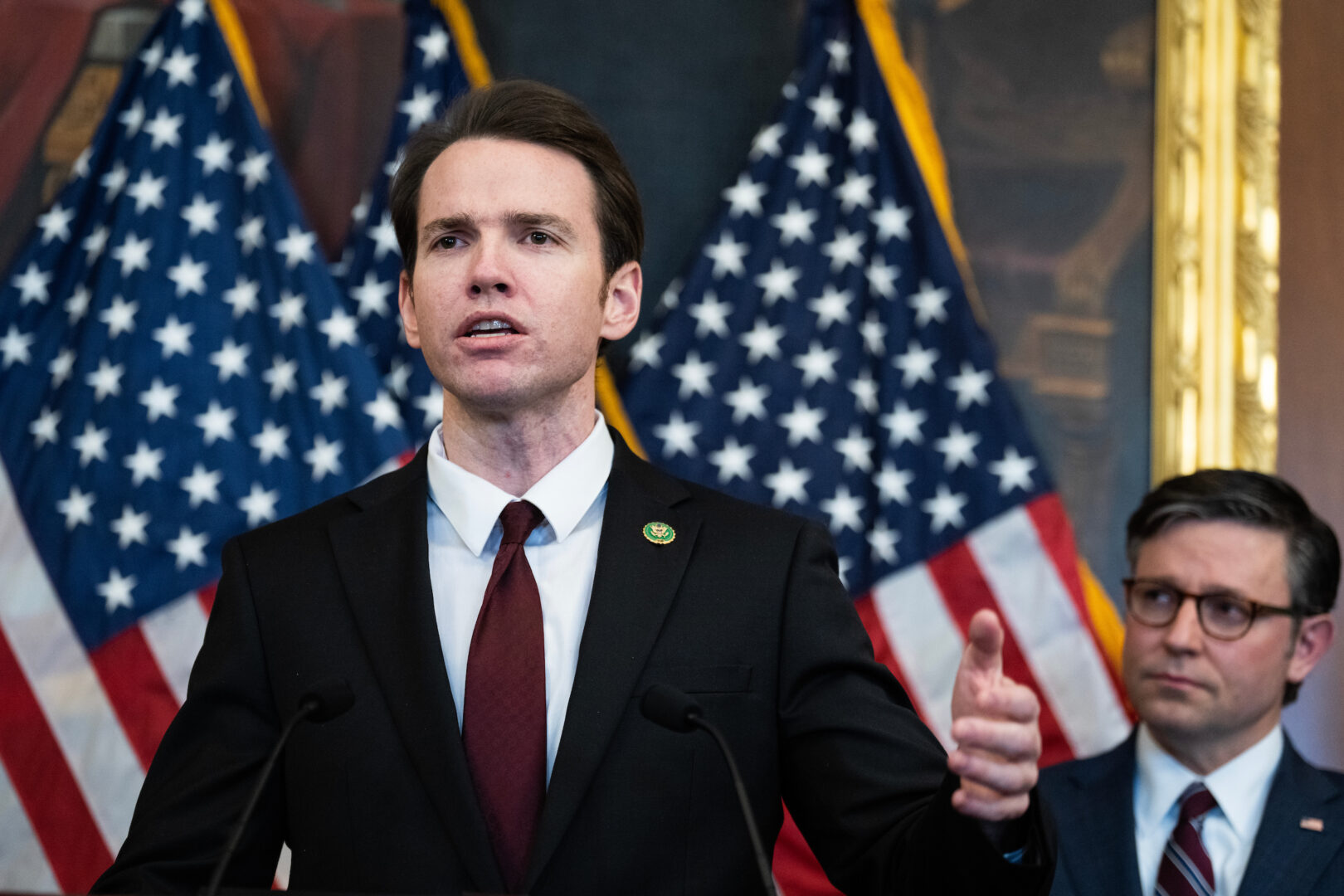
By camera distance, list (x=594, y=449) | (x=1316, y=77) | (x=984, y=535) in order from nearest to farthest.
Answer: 1. (x=594, y=449)
2. (x=984, y=535)
3. (x=1316, y=77)

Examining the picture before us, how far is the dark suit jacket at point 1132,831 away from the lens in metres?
2.65

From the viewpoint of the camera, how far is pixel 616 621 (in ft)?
5.49

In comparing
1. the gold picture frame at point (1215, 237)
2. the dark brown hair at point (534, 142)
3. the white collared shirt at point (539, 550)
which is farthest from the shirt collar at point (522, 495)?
the gold picture frame at point (1215, 237)

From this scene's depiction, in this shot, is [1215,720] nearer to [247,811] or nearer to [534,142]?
[534,142]

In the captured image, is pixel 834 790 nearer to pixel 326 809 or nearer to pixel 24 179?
pixel 326 809

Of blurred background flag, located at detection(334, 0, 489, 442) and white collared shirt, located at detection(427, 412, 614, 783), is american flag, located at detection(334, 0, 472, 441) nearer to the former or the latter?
blurred background flag, located at detection(334, 0, 489, 442)

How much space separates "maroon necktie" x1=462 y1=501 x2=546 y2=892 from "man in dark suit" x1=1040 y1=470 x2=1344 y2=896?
1505 millimetres

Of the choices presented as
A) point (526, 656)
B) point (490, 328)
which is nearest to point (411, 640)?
point (526, 656)

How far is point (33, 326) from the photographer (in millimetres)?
3303

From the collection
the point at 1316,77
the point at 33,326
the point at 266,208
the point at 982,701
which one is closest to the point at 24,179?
the point at 33,326

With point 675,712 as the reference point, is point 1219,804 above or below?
below

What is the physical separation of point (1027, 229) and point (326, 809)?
2.51 meters

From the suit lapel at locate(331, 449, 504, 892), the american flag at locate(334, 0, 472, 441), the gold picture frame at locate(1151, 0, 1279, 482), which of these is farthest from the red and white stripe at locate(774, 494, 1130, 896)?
the suit lapel at locate(331, 449, 504, 892)

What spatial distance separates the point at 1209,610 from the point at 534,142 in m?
1.75
